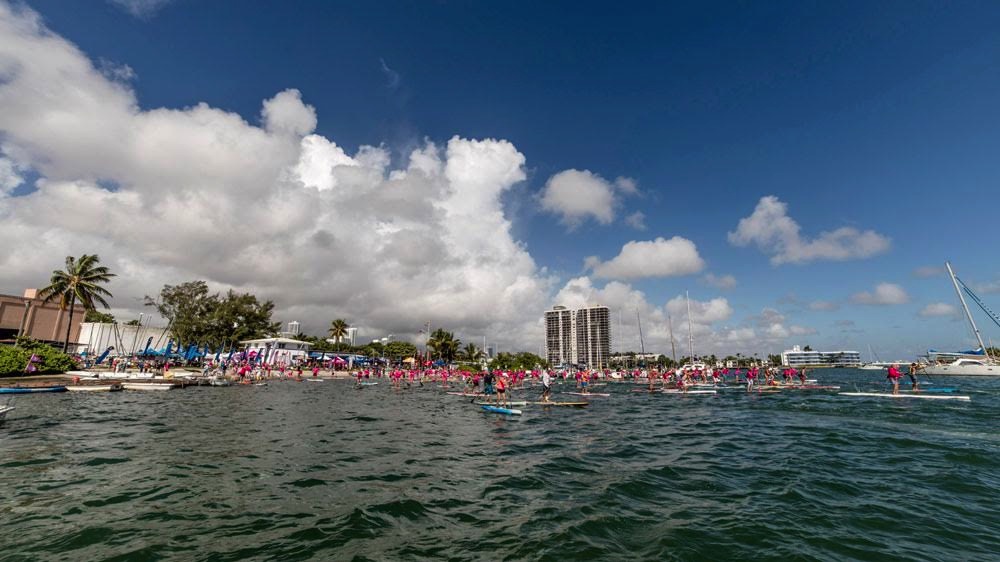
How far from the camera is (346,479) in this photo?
534 inches

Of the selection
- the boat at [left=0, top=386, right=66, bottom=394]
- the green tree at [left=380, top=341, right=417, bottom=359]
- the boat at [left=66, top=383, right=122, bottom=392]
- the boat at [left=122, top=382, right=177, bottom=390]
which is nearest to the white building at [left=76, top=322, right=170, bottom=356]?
the boat at [left=122, top=382, right=177, bottom=390]

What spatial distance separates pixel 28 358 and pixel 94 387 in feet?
42.2

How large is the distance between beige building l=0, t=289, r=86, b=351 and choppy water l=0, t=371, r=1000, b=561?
3938 inches

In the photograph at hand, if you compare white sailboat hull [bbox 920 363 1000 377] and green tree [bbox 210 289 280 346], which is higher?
green tree [bbox 210 289 280 346]

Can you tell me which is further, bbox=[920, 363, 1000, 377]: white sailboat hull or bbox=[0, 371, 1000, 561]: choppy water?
bbox=[920, 363, 1000, 377]: white sailboat hull

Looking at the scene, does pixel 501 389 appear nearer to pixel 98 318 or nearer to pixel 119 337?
pixel 119 337

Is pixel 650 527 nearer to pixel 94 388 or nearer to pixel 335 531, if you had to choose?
pixel 335 531

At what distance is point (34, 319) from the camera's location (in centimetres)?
9481

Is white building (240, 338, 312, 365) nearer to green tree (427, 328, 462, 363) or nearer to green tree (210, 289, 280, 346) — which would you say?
green tree (210, 289, 280, 346)

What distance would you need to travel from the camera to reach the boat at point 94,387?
129 feet

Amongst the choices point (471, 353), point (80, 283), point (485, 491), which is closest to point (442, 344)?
point (471, 353)

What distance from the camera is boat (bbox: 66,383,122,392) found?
39438mm

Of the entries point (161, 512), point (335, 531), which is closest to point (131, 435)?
point (161, 512)

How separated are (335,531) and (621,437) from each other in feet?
55.9
